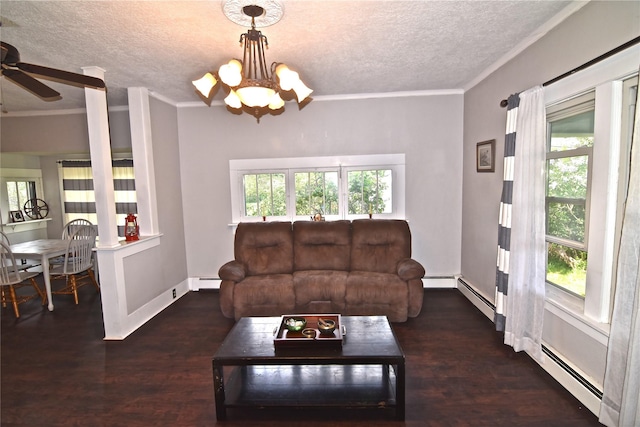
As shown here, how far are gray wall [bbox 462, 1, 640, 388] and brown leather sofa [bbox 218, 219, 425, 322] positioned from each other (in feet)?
2.70

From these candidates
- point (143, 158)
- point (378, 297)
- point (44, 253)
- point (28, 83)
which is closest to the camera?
point (28, 83)

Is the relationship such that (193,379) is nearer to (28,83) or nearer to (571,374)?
(28,83)

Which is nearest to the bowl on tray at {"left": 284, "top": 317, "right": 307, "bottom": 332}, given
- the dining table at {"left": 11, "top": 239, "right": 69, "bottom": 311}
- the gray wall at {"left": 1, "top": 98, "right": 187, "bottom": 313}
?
the gray wall at {"left": 1, "top": 98, "right": 187, "bottom": 313}

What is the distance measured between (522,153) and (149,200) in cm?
373

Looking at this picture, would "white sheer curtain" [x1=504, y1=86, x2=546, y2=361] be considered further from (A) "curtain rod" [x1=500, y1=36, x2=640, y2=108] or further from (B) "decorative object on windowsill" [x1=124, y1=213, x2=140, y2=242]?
(B) "decorative object on windowsill" [x1=124, y1=213, x2=140, y2=242]

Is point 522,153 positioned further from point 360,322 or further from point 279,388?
point 279,388

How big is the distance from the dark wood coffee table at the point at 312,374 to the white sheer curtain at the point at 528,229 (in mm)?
1148

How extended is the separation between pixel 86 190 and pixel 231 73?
16.3 ft

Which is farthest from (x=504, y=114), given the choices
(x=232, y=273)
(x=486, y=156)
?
(x=232, y=273)

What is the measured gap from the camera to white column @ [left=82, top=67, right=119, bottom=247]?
114 inches

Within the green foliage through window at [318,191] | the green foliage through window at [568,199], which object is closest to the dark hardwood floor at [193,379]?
the green foliage through window at [568,199]

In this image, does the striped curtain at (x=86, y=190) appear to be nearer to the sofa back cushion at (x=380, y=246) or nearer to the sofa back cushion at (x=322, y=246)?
the sofa back cushion at (x=322, y=246)

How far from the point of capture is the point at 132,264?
325cm

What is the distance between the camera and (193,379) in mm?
2391
